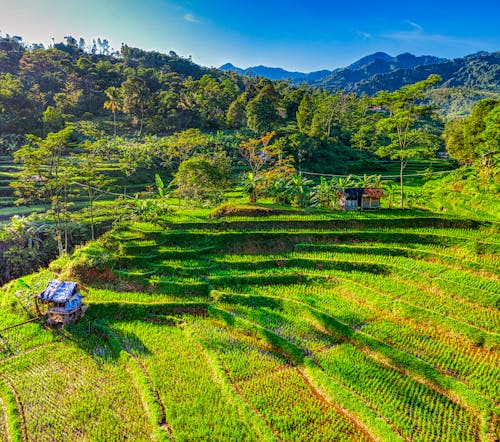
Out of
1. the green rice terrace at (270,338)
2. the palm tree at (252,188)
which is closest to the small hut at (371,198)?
the green rice terrace at (270,338)

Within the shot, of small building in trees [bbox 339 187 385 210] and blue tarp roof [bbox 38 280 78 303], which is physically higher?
small building in trees [bbox 339 187 385 210]

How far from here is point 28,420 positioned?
9406 millimetres

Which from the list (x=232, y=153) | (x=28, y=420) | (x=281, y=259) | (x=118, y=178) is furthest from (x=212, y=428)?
(x=232, y=153)

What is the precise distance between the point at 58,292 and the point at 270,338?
8.14 m

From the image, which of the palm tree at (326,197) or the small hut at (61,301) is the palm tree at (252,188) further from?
the small hut at (61,301)

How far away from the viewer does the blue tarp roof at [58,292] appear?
13.0m

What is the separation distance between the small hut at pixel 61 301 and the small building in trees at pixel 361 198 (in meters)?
16.1

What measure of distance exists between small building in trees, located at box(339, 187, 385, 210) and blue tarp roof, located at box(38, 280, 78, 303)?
16.2 m

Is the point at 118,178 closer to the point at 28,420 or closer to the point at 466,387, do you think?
the point at 28,420

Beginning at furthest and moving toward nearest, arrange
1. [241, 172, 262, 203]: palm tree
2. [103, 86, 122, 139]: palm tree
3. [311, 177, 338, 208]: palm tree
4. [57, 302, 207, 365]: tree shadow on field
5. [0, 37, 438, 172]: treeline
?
[103, 86, 122, 139]: palm tree
[0, 37, 438, 172]: treeline
[241, 172, 262, 203]: palm tree
[311, 177, 338, 208]: palm tree
[57, 302, 207, 365]: tree shadow on field

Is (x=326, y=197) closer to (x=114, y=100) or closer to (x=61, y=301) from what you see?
(x=61, y=301)

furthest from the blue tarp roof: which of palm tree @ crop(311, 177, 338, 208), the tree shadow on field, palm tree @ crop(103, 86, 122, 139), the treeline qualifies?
palm tree @ crop(103, 86, 122, 139)

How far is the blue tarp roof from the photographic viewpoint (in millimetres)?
12953

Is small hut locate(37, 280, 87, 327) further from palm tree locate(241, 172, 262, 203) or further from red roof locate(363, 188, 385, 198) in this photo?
red roof locate(363, 188, 385, 198)
